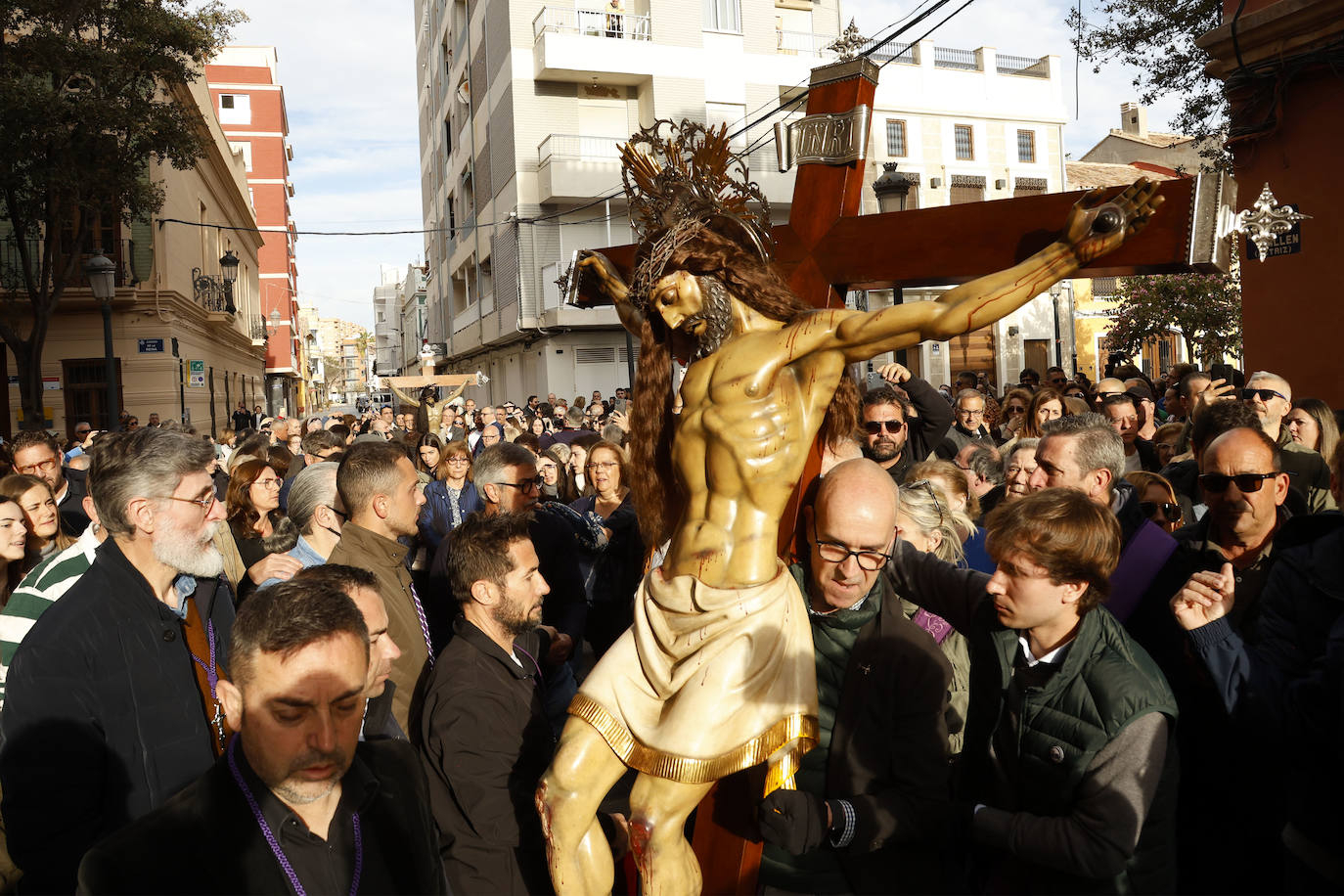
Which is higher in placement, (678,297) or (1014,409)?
(678,297)

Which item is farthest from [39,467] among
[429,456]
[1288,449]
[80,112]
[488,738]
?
[80,112]

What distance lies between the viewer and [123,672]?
2797 mm

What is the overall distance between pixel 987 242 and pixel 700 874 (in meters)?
2.14

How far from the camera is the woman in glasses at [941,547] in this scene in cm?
341

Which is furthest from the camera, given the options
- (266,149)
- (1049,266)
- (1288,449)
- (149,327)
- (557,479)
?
(266,149)

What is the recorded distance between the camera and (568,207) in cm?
2666

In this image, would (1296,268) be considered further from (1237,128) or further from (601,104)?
(601,104)

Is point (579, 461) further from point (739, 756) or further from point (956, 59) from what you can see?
point (956, 59)

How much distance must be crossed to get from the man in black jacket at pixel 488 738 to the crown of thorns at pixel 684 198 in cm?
112

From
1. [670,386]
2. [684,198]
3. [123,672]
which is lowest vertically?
[123,672]

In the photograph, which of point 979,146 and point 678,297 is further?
point 979,146

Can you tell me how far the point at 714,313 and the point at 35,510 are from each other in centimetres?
373

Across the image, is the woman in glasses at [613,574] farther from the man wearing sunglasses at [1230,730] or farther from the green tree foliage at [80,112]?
the green tree foliage at [80,112]

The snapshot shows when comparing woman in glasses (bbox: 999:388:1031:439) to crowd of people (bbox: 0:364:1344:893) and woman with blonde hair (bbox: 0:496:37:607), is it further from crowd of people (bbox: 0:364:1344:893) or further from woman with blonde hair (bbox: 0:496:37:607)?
woman with blonde hair (bbox: 0:496:37:607)
